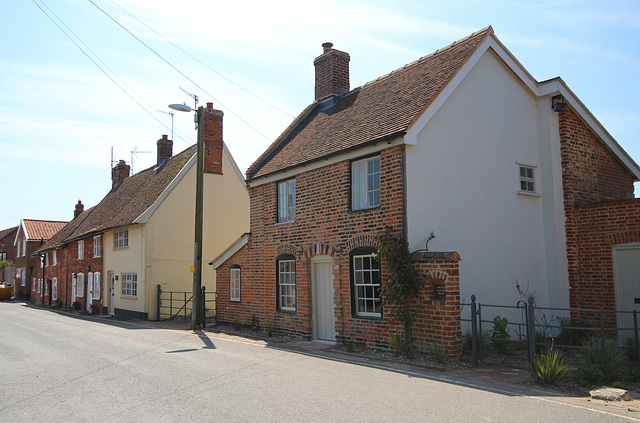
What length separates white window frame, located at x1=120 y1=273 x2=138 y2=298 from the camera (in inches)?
922

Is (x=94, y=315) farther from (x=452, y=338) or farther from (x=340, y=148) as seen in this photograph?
(x=452, y=338)

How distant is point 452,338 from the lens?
33.7ft

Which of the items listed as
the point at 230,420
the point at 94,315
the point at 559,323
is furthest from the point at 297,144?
the point at 94,315

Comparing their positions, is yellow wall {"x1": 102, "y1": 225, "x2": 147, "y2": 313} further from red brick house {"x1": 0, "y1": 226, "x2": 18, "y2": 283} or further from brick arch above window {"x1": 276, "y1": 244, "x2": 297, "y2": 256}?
red brick house {"x1": 0, "y1": 226, "x2": 18, "y2": 283}

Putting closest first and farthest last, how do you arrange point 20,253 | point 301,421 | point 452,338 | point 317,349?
1. point 301,421
2. point 452,338
3. point 317,349
4. point 20,253

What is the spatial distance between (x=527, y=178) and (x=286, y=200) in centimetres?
685

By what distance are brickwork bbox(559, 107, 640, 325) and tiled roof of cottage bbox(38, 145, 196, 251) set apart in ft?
54.9

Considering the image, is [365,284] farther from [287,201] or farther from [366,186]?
[287,201]

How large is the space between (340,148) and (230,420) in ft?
26.7

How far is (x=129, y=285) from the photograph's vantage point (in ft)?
79.2

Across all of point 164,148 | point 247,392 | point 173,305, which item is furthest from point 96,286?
point 247,392

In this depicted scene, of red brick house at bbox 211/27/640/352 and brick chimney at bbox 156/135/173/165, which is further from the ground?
brick chimney at bbox 156/135/173/165

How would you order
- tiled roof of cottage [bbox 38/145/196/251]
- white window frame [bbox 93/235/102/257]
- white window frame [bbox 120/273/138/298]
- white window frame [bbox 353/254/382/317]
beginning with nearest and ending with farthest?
white window frame [bbox 353/254/382/317] → white window frame [bbox 120/273/138/298] → tiled roof of cottage [bbox 38/145/196/251] → white window frame [bbox 93/235/102/257]

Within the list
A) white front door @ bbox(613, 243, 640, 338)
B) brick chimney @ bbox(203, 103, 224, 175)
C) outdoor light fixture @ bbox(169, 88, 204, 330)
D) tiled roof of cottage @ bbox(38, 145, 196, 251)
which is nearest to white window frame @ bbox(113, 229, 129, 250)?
tiled roof of cottage @ bbox(38, 145, 196, 251)
